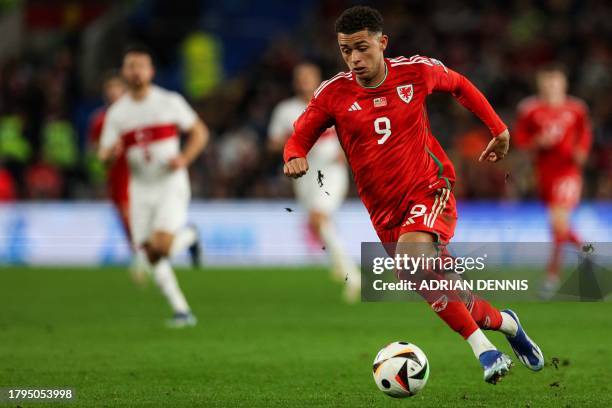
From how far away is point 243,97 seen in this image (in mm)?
21594

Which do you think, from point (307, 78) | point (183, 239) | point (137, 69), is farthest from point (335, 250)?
point (137, 69)

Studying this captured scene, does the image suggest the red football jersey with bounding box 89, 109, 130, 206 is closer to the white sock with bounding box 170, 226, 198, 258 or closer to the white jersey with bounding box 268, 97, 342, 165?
the white jersey with bounding box 268, 97, 342, 165

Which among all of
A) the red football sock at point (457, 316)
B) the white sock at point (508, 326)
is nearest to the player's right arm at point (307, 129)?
the red football sock at point (457, 316)

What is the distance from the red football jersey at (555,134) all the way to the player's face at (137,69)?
4.86 m

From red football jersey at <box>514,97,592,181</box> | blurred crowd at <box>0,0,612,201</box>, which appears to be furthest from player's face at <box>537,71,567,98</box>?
blurred crowd at <box>0,0,612,201</box>

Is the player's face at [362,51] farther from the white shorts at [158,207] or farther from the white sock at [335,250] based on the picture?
A: the white sock at [335,250]

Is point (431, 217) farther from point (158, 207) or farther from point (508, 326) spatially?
point (158, 207)

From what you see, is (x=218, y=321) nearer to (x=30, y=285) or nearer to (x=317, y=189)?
(x=317, y=189)

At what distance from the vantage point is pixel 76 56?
78.6ft

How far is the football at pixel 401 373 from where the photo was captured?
20.6ft

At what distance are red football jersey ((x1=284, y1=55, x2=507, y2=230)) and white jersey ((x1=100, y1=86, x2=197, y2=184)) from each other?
4.21 meters

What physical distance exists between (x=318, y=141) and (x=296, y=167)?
7.22 meters

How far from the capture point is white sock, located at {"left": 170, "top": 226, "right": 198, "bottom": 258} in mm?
11089

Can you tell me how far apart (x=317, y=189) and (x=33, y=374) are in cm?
636
